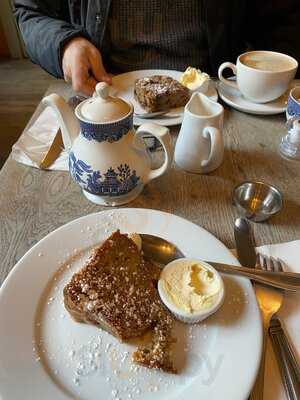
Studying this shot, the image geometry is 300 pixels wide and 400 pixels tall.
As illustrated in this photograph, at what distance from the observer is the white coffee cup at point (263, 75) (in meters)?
1.00

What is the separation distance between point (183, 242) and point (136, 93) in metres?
0.58

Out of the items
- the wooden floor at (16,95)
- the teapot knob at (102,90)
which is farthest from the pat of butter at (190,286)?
the wooden floor at (16,95)

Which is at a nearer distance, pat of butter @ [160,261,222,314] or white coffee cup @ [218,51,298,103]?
pat of butter @ [160,261,222,314]

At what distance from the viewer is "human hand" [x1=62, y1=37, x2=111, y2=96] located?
42.0 inches

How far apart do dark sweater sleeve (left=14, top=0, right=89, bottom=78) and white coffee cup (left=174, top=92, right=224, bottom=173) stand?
1.74ft

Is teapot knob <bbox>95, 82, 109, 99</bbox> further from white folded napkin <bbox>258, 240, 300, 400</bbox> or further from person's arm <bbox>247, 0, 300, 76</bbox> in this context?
person's arm <bbox>247, 0, 300, 76</bbox>

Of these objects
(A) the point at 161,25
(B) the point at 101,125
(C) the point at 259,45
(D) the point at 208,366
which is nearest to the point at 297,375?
(D) the point at 208,366

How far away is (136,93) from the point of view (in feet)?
3.58

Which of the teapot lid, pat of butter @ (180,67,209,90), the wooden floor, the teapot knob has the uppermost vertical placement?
the teapot knob

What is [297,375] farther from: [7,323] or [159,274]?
[7,323]

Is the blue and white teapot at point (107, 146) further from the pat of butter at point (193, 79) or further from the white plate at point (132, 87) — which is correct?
the pat of butter at point (193, 79)

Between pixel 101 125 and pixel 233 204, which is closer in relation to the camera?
pixel 101 125

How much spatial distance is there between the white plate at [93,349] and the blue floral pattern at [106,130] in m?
0.22

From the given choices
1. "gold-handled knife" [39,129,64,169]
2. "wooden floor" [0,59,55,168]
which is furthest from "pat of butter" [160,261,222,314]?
"wooden floor" [0,59,55,168]
